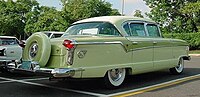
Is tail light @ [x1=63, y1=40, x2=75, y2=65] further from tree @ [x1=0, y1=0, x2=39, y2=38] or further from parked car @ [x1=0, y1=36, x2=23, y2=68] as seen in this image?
tree @ [x1=0, y1=0, x2=39, y2=38]

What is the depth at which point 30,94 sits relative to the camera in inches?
279

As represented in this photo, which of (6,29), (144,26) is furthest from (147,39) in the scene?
(6,29)

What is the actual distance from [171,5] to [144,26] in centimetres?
3053

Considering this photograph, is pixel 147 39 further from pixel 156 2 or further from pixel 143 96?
pixel 156 2

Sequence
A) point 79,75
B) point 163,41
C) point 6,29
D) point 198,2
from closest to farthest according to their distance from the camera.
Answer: point 79,75, point 163,41, point 198,2, point 6,29

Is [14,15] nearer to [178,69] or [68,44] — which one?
→ [178,69]

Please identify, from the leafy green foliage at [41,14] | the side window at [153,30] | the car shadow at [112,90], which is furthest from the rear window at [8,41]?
the leafy green foliage at [41,14]

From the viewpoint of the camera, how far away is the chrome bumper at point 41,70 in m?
6.65

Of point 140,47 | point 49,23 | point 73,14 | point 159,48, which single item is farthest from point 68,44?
point 49,23

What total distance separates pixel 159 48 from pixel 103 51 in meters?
2.45

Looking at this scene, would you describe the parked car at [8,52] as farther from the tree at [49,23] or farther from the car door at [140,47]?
the tree at [49,23]

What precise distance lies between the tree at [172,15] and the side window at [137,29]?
29653mm

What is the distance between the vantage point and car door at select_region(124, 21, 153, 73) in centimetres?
825

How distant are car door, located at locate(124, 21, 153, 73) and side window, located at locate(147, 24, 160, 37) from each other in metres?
0.34
